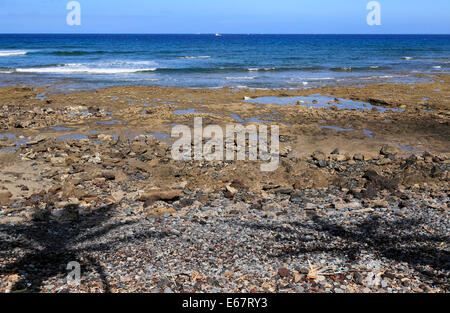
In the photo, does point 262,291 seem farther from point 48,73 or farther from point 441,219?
point 48,73

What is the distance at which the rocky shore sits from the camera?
5.15m

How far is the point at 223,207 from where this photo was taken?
25.5ft

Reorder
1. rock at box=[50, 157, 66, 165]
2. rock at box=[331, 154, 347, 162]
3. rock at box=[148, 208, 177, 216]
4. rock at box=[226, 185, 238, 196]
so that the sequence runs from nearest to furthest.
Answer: rock at box=[148, 208, 177, 216] → rock at box=[226, 185, 238, 196] → rock at box=[50, 157, 66, 165] → rock at box=[331, 154, 347, 162]

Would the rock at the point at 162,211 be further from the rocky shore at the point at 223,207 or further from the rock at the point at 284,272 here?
the rock at the point at 284,272

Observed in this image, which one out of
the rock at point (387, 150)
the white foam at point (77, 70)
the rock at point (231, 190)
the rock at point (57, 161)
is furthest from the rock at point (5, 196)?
the white foam at point (77, 70)

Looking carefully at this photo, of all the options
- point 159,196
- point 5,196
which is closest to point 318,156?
point 159,196

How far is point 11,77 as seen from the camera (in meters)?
26.9

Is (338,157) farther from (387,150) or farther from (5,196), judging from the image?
(5,196)

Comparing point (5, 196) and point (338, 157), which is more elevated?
point (338, 157)

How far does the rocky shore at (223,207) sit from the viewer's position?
203 inches

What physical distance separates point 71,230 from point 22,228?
881 millimetres

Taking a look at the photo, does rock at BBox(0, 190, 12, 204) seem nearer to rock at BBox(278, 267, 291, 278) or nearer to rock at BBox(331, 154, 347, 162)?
rock at BBox(278, 267, 291, 278)

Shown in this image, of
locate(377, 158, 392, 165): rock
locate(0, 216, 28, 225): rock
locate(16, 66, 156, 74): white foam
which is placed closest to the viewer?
locate(0, 216, 28, 225): rock

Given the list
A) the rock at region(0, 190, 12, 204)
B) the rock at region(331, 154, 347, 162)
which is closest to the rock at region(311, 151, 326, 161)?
the rock at region(331, 154, 347, 162)
